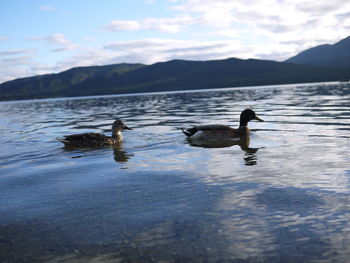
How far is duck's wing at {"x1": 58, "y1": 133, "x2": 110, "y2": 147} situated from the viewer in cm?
1420

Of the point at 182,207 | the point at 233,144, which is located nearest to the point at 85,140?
the point at 233,144

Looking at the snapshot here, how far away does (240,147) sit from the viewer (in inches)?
512

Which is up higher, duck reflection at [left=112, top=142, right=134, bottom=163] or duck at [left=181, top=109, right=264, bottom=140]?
duck at [left=181, top=109, right=264, bottom=140]

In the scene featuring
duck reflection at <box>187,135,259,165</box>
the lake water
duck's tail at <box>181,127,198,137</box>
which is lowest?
duck reflection at <box>187,135,259,165</box>

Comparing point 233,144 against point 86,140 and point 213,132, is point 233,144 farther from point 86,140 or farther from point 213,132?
point 86,140

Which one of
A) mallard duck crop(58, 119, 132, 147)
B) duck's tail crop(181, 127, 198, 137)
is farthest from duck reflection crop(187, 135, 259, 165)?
mallard duck crop(58, 119, 132, 147)

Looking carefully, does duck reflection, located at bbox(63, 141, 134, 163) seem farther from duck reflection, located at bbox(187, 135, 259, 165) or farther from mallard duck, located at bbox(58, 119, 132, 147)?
duck reflection, located at bbox(187, 135, 259, 165)

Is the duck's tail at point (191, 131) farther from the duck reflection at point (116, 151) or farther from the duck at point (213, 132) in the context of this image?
the duck reflection at point (116, 151)

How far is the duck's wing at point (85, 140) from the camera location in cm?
1420

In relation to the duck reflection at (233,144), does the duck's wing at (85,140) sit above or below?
above

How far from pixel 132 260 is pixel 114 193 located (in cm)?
306

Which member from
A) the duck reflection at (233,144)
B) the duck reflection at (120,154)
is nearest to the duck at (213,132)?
the duck reflection at (233,144)

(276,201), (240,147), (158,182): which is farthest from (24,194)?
(240,147)

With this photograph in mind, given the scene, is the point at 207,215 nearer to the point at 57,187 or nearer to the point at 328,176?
the point at 328,176
